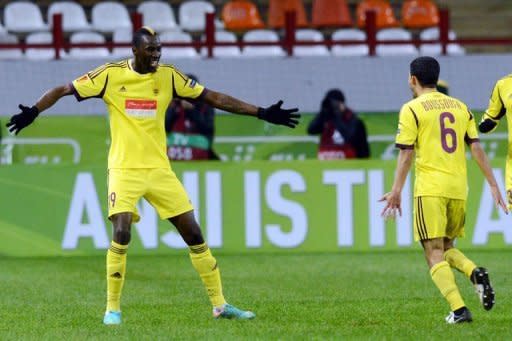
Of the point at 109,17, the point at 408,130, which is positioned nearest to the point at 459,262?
the point at 408,130

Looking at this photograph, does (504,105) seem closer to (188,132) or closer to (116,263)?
(116,263)

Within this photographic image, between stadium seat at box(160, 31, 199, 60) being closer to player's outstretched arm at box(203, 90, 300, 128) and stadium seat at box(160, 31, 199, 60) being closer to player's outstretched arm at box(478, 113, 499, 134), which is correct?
player's outstretched arm at box(478, 113, 499, 134)

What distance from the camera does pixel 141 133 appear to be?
32.0 feet

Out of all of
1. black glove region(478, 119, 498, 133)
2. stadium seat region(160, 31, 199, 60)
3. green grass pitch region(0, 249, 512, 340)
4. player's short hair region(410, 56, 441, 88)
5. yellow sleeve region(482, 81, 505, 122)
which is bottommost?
green grass pitch region(0, 249, 512, 340)

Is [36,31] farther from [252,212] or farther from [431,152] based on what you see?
[431,152]

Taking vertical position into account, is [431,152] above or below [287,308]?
above

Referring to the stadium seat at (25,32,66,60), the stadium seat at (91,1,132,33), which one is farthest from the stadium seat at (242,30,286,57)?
the stadium seat at (25,32,66,60)

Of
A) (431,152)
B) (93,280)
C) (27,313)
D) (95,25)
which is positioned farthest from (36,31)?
(431,152)

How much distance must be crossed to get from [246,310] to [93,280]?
3.09m

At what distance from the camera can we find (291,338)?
869 centimetres

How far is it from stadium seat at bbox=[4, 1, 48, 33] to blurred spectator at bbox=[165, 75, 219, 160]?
18.7 feet

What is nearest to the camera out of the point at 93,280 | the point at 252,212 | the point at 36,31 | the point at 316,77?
the point at 93,280

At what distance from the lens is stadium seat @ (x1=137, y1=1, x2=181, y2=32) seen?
22266mm

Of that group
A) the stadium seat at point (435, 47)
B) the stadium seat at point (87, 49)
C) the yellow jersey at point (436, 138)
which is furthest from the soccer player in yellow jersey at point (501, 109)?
the stadium seat at point (87, 49)
